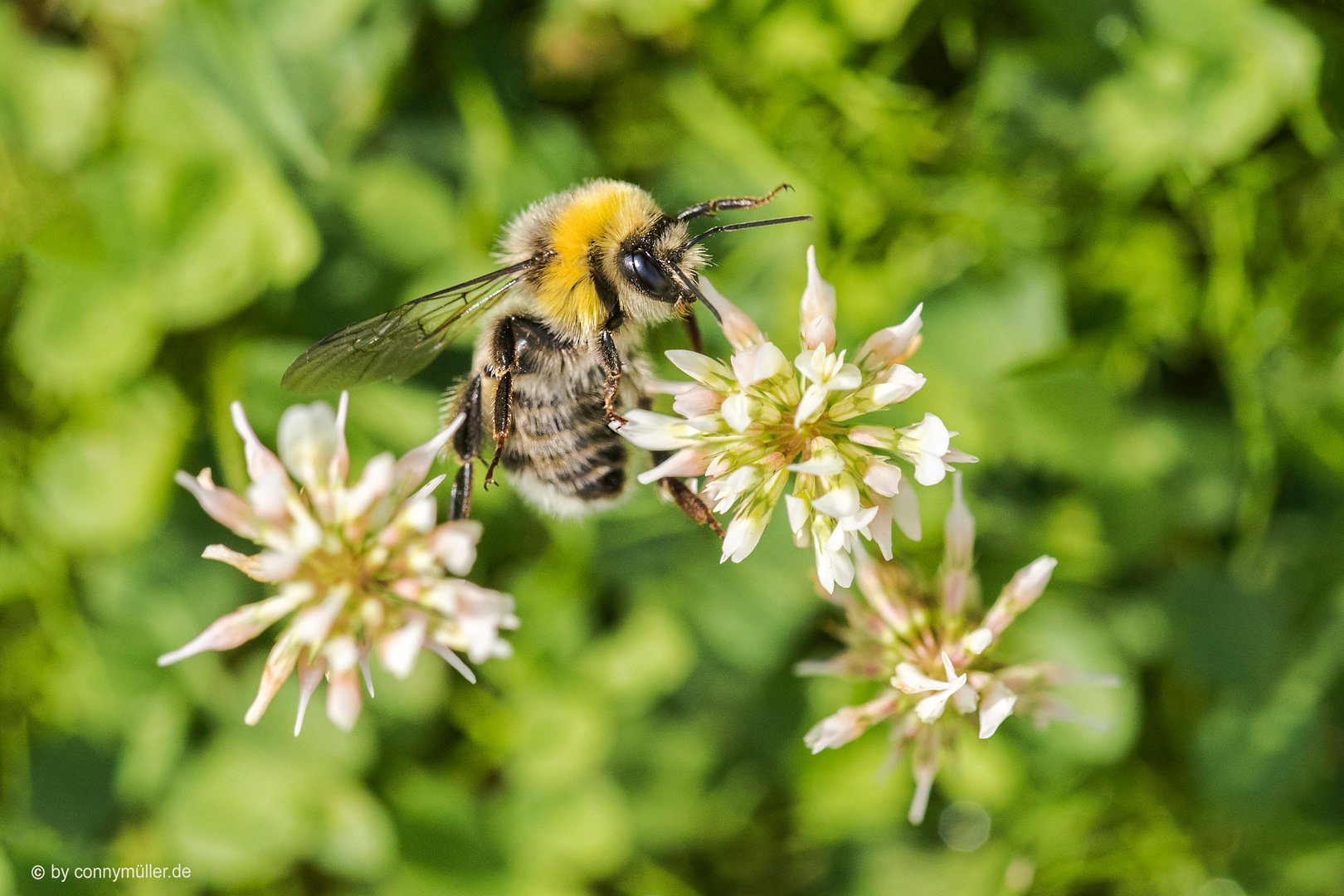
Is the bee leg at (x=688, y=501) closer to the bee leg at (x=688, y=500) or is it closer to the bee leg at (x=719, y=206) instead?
the bee leg at (x=688, y=500)

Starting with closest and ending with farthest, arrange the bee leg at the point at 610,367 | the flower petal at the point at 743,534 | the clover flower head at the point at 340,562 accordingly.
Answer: the clover flower head at the point at 340,562 < the flower petal at the point at 743,534 < the bee leg at the point at 610,367

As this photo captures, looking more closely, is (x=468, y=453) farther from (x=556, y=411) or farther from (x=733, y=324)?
(x=733, y=324)

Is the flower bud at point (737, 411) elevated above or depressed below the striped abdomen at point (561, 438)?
above

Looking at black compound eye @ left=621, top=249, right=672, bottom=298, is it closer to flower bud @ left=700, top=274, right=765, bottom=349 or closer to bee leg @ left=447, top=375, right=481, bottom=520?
flower bud @ left=700, top=274, right=765, bottom=349

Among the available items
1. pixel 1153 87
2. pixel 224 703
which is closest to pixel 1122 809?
pixel 1153 87

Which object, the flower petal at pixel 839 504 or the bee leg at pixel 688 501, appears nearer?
the flower petal at pixel 839 504

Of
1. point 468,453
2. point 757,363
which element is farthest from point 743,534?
point 468,453

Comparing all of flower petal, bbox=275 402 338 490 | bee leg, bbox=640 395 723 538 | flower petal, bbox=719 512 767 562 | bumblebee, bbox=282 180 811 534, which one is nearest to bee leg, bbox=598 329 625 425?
bumblebee, bbox=282 180 811 534

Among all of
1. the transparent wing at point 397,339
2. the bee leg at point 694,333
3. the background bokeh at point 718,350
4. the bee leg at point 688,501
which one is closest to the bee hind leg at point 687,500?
the bee leg at point 688,501
